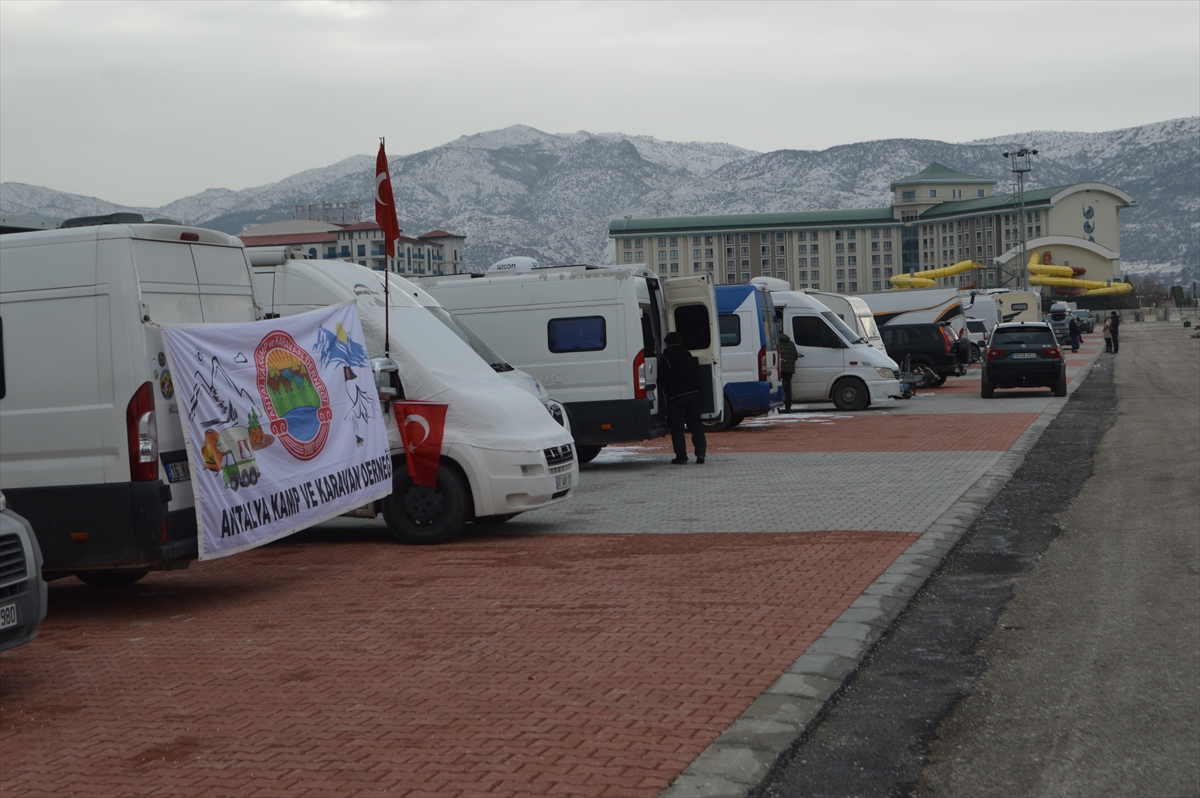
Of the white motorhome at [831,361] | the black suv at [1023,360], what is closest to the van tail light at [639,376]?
the white motorhome at [831,361]

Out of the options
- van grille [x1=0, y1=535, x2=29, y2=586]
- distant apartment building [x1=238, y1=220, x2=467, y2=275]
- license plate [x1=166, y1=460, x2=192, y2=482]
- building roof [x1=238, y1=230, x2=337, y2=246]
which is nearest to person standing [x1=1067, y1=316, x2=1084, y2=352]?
license plate [x1=166, y1=460, x2=192, y2=482]

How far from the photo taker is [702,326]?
759 inches

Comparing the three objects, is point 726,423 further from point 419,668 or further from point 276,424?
point 419,668

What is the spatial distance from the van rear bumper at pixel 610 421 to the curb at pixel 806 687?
20.6 feet

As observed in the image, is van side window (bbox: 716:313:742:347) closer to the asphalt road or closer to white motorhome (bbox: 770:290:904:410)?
white motorhome (bbox: 770:290:904:410)

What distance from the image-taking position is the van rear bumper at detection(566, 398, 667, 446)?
16.5 meters

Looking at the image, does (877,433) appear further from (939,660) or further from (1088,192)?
(1088,192)

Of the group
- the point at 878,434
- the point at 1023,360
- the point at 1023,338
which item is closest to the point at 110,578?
the point at 878,434

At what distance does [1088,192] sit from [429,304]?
15736cm

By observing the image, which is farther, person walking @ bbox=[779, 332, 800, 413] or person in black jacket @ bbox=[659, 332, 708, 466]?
person walking @ bbox=[779, 332, 800, 413]

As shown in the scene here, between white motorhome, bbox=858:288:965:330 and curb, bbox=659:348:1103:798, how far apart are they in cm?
3273

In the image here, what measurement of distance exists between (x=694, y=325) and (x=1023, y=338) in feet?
45.1

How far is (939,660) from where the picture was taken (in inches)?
263

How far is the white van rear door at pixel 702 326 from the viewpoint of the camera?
19.1m
